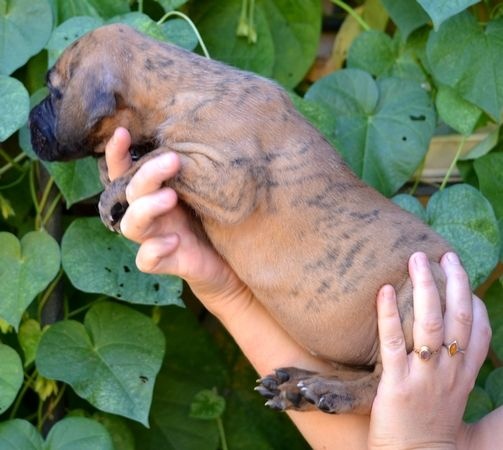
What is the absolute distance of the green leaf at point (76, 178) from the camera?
2.17m

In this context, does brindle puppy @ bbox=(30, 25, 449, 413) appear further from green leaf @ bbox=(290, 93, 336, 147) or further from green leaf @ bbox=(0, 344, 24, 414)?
green leaf @ bbox=(0, 344, 24, 414)

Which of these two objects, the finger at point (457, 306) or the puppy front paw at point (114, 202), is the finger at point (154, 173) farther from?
the finger at point (457, 306)

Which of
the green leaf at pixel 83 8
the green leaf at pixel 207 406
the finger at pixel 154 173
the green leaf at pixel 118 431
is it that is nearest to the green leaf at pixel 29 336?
the green leaf at pixel 118 431

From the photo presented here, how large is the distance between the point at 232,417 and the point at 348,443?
1.04m

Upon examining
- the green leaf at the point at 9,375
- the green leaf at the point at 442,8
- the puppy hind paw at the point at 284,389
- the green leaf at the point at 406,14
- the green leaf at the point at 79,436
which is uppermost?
the green leaf at the point at 442,8

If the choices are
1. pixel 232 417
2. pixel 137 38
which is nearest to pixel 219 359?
pixel 232 417

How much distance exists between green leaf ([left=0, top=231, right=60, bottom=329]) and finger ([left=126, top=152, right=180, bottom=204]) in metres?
0.61

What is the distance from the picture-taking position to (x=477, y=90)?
2.35m

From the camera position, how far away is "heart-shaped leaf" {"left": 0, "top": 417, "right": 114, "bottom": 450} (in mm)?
2191

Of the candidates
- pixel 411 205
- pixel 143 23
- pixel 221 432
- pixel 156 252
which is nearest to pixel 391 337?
pixel 156 252

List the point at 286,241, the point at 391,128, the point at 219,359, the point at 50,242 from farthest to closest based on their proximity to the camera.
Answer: the point at 219,359, the point at 391,128, the point at 50,242, the point at 286,241

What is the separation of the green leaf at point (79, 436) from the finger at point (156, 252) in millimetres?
547

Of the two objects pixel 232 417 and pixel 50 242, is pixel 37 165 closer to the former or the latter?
pixel 50 242

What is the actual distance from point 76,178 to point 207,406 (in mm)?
784
